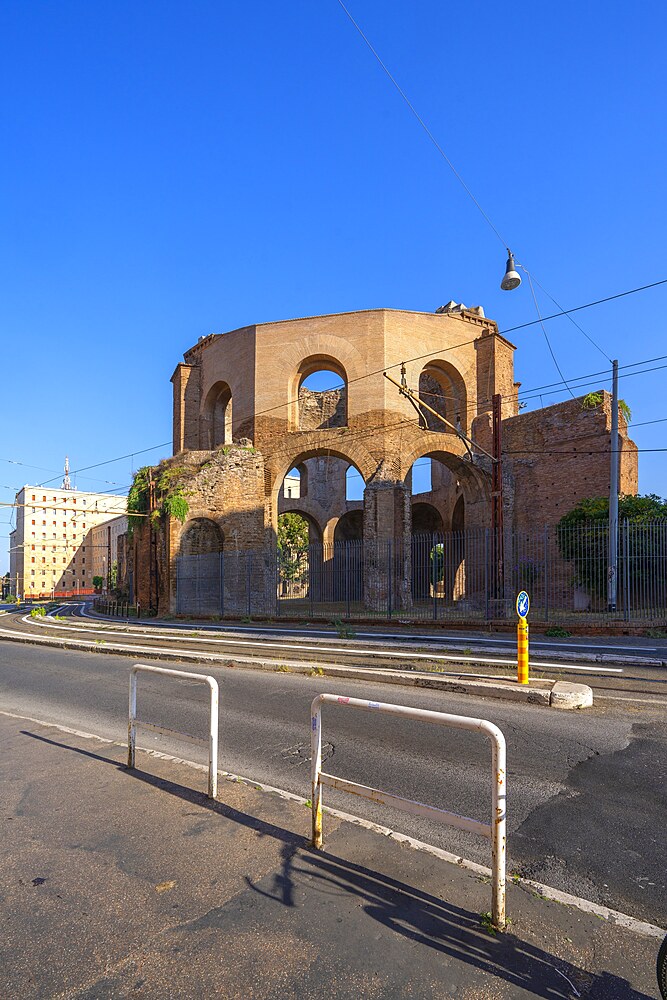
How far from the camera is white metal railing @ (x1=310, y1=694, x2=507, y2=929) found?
2746 mm

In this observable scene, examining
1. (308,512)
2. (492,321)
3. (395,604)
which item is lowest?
(395,604)

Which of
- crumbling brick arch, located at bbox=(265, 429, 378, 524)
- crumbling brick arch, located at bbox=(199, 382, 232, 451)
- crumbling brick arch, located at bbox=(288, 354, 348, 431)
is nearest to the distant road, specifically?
crumbling brick arch, located at bbox=(265, 429, 378, 524)

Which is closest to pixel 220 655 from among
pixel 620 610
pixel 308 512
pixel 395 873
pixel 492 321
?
pixel 395 873

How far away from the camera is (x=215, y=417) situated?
3434cm

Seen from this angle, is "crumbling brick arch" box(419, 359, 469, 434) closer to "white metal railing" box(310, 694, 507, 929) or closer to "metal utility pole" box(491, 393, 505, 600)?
"metal utility pole" box(491, 393, 505, 600)

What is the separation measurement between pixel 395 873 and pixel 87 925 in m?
1.56

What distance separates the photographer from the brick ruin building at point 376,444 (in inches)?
1027

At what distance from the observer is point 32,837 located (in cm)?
386

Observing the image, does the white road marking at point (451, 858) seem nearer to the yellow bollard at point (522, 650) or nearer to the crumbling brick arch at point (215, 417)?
the yellow bollard at point (522, 650)

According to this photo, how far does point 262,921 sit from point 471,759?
9.14 ft

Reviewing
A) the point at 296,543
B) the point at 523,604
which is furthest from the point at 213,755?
the point at 296,543

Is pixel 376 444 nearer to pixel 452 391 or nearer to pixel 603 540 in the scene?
pixel 452 391

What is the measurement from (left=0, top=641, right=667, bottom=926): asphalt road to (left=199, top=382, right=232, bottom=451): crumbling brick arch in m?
25.5

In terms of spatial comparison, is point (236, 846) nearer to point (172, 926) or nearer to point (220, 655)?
point (172, 926)
